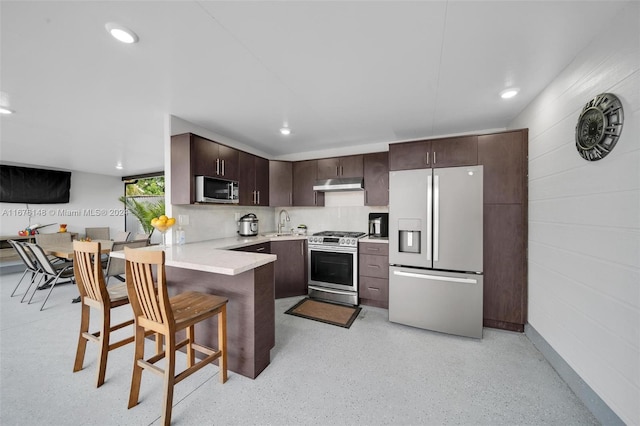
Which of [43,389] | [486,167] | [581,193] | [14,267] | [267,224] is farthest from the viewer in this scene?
[14,267]

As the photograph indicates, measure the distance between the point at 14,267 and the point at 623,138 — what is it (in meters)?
9.57

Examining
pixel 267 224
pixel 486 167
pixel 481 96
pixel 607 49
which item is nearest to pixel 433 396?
pixel 486 167

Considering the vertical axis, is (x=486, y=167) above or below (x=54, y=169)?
below

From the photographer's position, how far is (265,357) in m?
1.99

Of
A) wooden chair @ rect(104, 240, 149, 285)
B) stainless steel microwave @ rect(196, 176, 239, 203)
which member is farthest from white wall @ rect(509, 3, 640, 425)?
wooden chair @ rect(104, 240, 149, 285)

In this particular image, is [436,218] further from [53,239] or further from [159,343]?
[53,239]

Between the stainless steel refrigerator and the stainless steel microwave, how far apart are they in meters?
2.04

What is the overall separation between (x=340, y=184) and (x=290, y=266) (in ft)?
4.77

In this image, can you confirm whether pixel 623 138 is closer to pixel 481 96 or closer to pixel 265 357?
pixel 481 96

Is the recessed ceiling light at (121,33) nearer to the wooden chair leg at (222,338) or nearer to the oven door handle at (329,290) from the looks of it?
the wooden chair leg at (222,338)

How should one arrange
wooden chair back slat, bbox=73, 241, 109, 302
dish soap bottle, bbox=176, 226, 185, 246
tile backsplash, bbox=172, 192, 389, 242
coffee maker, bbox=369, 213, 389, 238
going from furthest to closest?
coffee maker, bbox=369, 213, 389, 238
tile backsplash, bbox=172, 192, 389, 242
dish soap bottle, bbox=176, 226, 185, 246
wooden chair back slat, bbox=73, 241, 109, 302

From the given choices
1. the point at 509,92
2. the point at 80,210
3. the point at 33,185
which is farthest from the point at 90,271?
the point at 80,210

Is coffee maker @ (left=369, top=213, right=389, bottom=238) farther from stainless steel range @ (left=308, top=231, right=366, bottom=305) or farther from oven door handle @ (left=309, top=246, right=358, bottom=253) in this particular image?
oven door handle @ (left=309, top=246, right=358, bottom=253)

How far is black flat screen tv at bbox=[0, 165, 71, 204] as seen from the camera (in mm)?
5281
